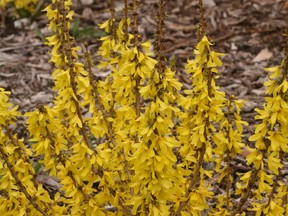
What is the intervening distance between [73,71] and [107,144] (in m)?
0.53

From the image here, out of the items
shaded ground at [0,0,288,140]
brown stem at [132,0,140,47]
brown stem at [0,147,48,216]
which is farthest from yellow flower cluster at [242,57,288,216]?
shaded ground at [0,0,288,140]

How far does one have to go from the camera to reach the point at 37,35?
6453 millimetres

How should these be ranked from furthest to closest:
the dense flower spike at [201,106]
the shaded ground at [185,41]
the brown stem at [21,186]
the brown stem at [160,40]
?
the shaded ground at [185,41] → the brown stem at [21,186] → the dense flower spike at [201,106] → the brown stem at [160,40]

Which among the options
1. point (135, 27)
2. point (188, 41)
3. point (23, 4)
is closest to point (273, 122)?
point (135, 27)

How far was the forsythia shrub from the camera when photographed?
2439 mm

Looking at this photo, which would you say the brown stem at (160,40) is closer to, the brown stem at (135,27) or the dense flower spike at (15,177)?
the brown stem at (135,27)

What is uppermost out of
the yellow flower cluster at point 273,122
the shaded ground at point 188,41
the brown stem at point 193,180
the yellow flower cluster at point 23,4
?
the yellow flower cluster at point 273,122

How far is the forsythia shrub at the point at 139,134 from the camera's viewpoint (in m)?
2.44

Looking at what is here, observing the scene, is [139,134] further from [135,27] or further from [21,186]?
[21,186]

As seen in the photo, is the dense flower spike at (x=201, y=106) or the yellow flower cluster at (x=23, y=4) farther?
the yellow flower cluster at (x=23, y=4)

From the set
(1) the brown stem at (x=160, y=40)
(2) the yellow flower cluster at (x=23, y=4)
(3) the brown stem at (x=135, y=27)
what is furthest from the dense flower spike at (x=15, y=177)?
(2) the yellow flower cluster at (x=23, y=4)

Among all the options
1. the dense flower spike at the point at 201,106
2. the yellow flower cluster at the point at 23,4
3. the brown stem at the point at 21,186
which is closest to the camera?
the dense flower spike at the point at 201,106

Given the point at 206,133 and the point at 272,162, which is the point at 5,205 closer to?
the point at 206,133

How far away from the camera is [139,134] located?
2.51 metres
